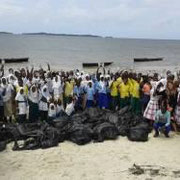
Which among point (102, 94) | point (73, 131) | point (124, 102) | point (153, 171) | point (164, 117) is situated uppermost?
point (102, 94)

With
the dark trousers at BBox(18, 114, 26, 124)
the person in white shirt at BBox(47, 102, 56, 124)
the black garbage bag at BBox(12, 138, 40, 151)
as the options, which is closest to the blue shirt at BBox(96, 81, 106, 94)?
the person in white shirt at BBox(47, 102, 56, 124)

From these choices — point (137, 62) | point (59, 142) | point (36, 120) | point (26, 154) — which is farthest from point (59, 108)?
point (137, 62)

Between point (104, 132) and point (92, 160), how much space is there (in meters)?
1.76

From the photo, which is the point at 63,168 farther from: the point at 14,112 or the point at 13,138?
the point at 14,112

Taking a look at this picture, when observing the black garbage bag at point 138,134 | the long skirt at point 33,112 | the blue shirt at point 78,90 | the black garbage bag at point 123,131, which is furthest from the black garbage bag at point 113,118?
the long skirt at point 33,112

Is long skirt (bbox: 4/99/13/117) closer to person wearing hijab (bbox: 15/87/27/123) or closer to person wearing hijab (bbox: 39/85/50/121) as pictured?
person wearing hijab (bbox: 15/87/27/123)

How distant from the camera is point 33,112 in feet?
42.1

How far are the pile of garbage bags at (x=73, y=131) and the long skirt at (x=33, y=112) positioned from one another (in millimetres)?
907

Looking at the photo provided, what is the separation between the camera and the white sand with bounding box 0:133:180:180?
8.90 metres

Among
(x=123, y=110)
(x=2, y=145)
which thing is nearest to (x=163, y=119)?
(x=123, y=110)

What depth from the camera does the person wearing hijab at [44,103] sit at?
1279 cm

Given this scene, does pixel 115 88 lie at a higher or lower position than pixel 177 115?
higher

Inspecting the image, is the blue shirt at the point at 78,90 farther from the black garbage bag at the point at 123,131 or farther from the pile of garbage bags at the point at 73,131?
the black garbage bag at the point at 123,131

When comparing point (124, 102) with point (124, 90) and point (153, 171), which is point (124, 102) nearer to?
point (124, 90)
